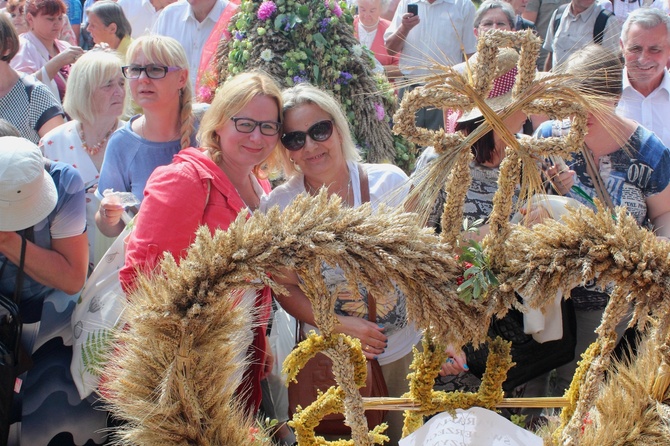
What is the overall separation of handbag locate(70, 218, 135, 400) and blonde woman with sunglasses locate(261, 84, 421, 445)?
0.58m

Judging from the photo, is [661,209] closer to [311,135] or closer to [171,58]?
[311,135]

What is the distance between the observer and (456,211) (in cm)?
154

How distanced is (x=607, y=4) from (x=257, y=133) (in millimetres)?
3895

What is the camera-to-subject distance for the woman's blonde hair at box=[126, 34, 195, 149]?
311 centimetres

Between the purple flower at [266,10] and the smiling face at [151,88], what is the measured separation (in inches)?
26.2

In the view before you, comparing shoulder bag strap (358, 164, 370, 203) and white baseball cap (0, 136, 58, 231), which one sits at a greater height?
shoulder bag strap (358, 164, 370, 203)

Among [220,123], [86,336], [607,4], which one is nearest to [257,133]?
[220,123]

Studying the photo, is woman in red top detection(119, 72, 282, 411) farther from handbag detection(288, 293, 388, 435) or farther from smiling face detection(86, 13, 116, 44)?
smiling face detection(86, 13, 116, 44)

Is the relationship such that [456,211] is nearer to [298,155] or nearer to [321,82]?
[298,155]

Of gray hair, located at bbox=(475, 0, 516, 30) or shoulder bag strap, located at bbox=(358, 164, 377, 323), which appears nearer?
shoulder bag strap, located at bbox=(358, 164, 377, 323)

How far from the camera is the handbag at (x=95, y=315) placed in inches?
94.7

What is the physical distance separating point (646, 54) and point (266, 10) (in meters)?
1.96

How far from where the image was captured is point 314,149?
8.01ft

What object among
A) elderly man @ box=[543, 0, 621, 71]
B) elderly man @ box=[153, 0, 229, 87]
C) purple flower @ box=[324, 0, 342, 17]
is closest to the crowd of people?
purple flower @ box=[324, 0, 342, 17]
